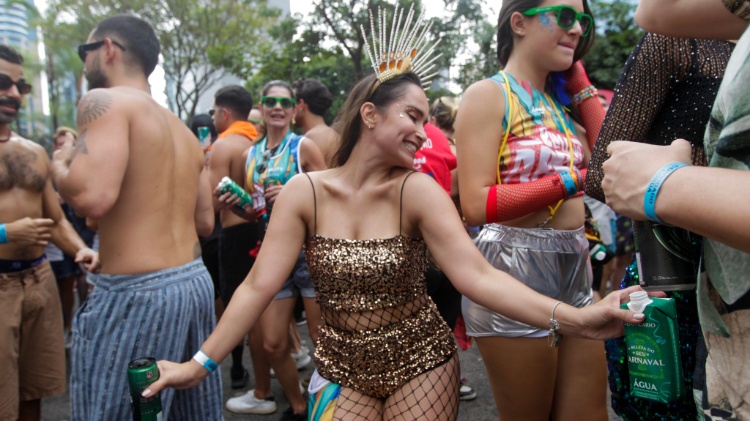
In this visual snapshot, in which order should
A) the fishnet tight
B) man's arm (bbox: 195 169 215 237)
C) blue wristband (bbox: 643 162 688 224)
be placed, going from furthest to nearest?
man's arm (bbox: 195 169 215 237) → the fishnet tight → blue wristband (bbox: 643 162 688 224)

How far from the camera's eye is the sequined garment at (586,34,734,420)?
58.8 inches

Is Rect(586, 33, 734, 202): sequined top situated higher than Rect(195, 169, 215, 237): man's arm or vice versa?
Rect(586, 33, 734, 202): sequined top

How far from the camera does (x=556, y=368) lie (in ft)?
7.12

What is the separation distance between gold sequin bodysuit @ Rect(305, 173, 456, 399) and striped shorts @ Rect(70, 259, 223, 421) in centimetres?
80

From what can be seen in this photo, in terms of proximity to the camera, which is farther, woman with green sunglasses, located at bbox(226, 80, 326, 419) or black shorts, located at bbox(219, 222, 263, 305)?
black shorts, located at bbox(219, 222, 263, 305)

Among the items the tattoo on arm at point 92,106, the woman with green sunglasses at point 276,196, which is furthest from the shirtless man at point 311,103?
the tattoo on arm at point 92,106

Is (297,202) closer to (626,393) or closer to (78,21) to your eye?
(626,393)

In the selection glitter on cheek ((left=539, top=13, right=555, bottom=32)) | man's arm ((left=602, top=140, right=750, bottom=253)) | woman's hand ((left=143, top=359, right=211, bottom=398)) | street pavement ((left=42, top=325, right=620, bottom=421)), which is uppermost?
glitter on cheek ((left=539, top=13, right=555, bottom=32))

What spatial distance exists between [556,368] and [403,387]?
0.64 metres

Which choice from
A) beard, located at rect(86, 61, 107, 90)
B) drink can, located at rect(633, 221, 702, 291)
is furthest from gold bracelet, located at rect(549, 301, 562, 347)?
beard, located at rect(86, 61, 107, 90)

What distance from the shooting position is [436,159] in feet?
12.4

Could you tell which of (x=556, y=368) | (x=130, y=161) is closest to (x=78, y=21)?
(x=130, y=161)

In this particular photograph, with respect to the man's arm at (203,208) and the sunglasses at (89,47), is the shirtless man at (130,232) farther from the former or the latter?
the man's arm at (203,208)

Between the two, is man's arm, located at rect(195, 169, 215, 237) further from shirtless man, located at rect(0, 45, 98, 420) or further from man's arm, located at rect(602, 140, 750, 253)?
man's arm, located at rect(602, 140, 750, 253)
